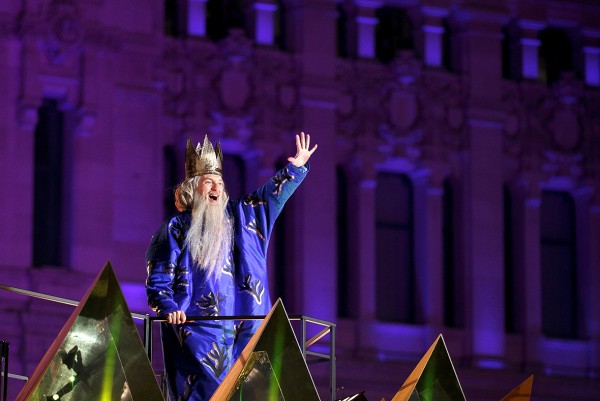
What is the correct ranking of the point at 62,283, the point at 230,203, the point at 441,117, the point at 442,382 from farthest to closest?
the point at 441,117 → the point at 62,283 → the point at 230,203 → the point at 442,382

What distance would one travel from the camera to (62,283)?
21.2 metres

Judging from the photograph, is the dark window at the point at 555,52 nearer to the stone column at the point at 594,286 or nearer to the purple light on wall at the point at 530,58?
the purple light on wall at the point at 530,58

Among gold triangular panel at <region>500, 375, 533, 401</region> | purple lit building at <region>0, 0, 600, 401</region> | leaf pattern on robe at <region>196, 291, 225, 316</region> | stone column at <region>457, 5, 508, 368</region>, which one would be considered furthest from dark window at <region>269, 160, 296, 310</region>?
gold triangular panel at <region>500, 375, 533, 401</region>

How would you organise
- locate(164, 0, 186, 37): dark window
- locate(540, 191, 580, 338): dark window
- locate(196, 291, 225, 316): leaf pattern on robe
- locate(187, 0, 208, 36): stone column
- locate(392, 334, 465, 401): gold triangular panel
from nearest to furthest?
locate(392, 334, 465, 401): gold triangular panel → locate(196, 291, 225, 316): leaf pattern on robe → locate(164, 0, 186, 37): dark window → locate(187, 0, 208, 36): stone column → locate(540, 191, 580, 338): dark window

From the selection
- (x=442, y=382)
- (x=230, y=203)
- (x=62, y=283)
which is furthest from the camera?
(x=62, y=283)

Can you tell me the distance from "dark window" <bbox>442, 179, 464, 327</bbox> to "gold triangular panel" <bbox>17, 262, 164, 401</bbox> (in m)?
17.4

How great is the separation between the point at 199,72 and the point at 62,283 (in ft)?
13.0

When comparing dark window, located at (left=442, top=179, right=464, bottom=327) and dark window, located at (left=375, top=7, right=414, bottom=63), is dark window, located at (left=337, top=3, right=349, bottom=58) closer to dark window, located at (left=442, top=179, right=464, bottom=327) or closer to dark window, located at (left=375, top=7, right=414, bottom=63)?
dark window, located at (left=375, top=7, right=414, bottom=63)

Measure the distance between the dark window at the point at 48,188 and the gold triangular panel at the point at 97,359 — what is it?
14220 mm

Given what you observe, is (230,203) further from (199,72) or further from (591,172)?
(591,172)

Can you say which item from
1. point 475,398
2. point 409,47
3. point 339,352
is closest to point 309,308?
point 339,352

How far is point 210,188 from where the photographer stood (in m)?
9.90

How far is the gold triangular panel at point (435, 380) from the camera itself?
878 centimetres

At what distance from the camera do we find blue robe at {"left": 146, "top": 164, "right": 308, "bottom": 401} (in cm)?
943
